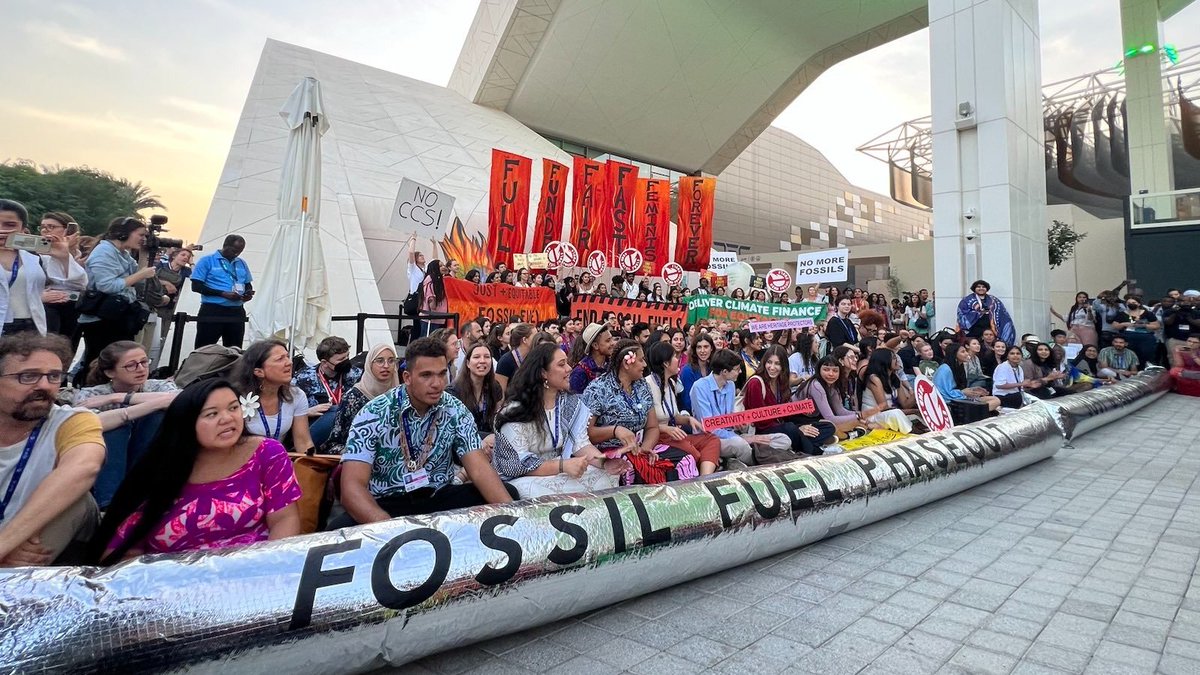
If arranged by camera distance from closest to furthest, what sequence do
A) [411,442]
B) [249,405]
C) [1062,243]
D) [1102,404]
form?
[411,442] < [249,405] < [1102,404] < [1062,243]

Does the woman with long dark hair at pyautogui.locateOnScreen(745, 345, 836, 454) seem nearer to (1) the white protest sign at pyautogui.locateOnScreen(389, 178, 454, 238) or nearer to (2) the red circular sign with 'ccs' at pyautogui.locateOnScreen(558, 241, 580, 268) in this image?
(1) the white protest sign at pyautogui.locateOnScreen(389, 178, 454, 238)

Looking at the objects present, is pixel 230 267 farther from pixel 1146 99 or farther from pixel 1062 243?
pixel 1062 243

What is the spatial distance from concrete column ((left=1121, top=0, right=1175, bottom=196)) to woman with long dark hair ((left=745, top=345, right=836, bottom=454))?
20.1 m

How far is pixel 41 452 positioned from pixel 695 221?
58.2 ft

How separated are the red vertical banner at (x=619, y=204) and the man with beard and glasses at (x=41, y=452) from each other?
50.7ft

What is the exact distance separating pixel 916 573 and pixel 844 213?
4845 centimetres

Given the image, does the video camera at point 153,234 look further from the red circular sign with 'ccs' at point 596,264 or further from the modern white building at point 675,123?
the red circular sign with 'ccs' at point 596,264

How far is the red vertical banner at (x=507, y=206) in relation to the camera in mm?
14586

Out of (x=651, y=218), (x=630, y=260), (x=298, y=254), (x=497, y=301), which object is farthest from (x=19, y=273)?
(x=651, y=218)

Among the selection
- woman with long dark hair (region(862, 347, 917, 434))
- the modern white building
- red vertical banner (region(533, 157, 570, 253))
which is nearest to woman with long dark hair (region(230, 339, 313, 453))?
woman with long dark hair (region(862, 347, 917, 434))

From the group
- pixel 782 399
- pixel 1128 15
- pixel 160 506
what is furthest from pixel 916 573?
pixel 1128 15

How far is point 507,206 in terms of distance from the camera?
1482 cm

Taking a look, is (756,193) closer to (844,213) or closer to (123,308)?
(844,213)

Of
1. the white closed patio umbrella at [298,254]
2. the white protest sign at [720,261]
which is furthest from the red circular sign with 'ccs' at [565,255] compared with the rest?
the white closed patio umbrella at [298,254]
